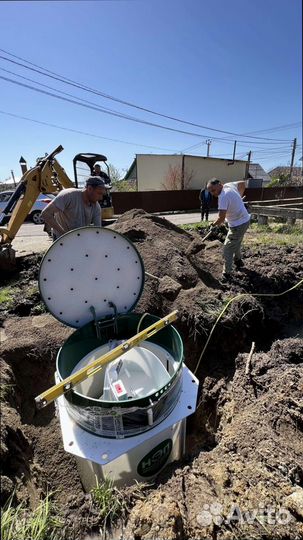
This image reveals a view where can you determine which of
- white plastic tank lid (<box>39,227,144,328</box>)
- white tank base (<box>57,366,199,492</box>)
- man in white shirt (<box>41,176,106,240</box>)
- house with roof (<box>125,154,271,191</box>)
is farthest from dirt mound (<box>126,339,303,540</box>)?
house with roof (<box>125,154,271,191</box>)

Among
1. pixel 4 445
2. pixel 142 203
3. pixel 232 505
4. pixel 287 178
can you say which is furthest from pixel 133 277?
pixel 287 178

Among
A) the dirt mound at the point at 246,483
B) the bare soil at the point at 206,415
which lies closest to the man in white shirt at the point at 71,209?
the bare soil at the point at 206,415

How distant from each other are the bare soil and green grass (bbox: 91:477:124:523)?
5 cm

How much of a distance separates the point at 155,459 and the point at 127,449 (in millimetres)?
416

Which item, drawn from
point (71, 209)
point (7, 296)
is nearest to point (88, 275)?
point (71, 209)

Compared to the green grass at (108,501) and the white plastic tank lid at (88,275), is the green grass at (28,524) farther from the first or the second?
the white plastic tank lid at (88,275)

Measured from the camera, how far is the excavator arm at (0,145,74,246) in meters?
5.91

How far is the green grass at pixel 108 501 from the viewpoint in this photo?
65.4 inches

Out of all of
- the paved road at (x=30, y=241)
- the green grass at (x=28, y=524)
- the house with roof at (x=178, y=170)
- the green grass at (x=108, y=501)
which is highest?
the house with roof at (x=178, y=170)

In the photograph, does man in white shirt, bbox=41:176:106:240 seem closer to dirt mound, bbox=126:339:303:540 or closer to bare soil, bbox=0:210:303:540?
bare soil, bbox=0:210:303:540

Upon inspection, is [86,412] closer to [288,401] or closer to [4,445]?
[4,445]

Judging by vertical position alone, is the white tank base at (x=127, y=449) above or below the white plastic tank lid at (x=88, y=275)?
below

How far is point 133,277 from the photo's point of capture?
262 cm

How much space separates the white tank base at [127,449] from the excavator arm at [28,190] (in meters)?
4.79
